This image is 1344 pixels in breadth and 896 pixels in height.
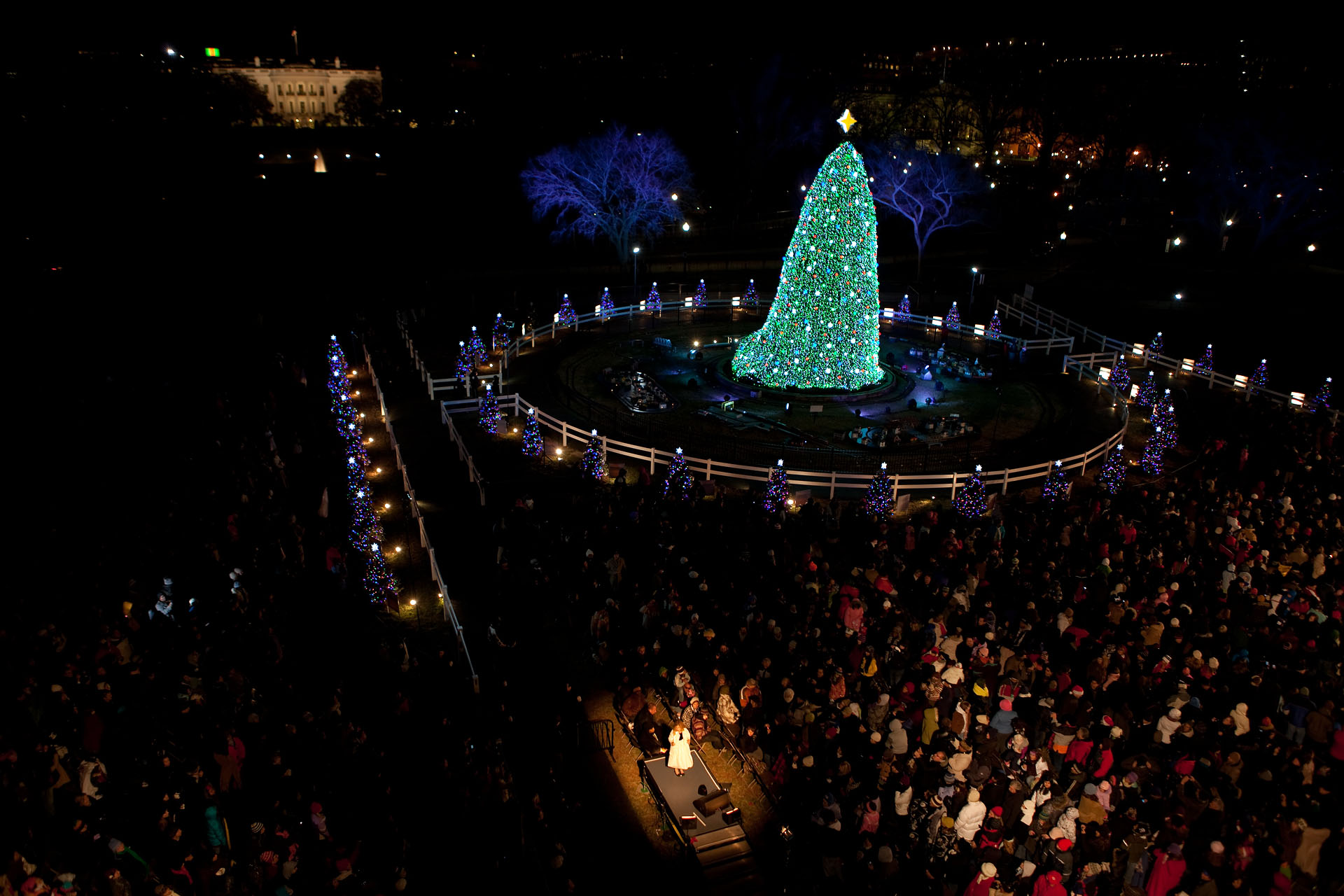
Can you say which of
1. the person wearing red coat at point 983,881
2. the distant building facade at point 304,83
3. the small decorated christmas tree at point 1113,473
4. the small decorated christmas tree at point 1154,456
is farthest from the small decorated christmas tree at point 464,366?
the distant building facade at point 304,83

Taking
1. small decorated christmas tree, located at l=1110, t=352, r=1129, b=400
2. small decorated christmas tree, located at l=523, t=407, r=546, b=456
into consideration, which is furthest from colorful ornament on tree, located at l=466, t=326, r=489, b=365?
small decorated christmas tree, located at l=1110, t=352, r=1129, b=400

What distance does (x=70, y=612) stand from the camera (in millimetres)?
A: 13602

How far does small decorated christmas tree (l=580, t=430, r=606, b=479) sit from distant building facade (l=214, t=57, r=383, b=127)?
7911 cm

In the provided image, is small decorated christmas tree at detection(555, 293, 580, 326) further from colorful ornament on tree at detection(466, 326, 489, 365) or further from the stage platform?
the stage platform

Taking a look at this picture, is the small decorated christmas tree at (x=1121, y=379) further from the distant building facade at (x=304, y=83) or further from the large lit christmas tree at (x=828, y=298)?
the distant building facade at (x=304, y=83)

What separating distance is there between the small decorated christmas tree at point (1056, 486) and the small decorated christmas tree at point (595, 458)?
1014 cm

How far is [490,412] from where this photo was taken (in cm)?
2367

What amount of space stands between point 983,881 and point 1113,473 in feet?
44.8

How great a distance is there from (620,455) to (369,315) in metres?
17.5

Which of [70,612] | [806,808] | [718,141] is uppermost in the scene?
[718,141]

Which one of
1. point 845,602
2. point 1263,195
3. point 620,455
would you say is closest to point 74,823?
point 845,602

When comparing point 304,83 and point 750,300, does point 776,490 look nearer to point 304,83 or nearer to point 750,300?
point 750,300

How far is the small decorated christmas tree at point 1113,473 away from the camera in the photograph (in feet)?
67.0

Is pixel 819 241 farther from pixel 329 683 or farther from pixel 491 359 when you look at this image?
pixel 329 683
